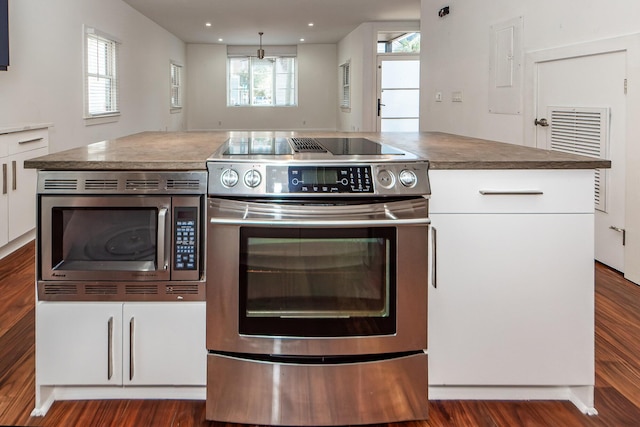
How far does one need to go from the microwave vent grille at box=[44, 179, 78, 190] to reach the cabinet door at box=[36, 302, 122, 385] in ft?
1.17

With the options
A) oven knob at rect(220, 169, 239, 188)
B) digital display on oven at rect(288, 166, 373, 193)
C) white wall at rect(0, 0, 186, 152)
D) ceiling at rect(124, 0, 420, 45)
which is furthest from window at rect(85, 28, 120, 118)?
digital display on oven at rect(288, 166, 373, 193)

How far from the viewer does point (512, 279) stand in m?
1.79

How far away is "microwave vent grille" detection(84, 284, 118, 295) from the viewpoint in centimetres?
172

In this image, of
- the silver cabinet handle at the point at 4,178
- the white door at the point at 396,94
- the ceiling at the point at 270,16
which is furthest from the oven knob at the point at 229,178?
the white door at the point at 396,94

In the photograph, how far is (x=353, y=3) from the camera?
778 centimetres

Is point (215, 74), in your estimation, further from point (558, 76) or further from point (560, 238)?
point (560, 238)

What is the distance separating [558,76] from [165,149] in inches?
126

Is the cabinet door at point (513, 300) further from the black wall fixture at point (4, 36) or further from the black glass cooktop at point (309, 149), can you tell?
the black wall fixture at point (4, 36)

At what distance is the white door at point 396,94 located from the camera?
30.9ft

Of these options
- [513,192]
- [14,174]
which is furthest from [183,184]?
[14,174]

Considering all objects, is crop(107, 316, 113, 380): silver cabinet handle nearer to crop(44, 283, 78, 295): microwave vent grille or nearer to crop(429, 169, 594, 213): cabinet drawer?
crop(44, 283, 78, 295): microwave vent grille

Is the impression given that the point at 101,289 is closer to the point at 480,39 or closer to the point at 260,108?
the point at 480,39

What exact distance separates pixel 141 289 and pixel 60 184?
1.28 feet

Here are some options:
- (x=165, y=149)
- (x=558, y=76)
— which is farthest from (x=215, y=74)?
(x=165, y=149)
